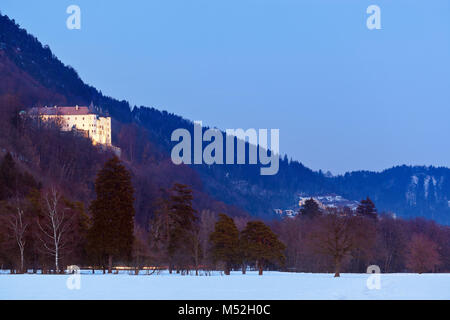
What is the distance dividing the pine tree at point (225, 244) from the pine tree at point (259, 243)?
97 cm

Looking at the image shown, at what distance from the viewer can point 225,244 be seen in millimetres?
66125

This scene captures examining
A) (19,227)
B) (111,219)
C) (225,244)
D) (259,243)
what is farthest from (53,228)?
(259,243)

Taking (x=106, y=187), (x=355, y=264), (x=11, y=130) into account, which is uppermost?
(x=11, y=130)

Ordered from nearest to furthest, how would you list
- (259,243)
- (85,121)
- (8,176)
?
(259,243) → (8,176) → (85,121)

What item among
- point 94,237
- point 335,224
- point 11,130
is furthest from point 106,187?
point 11,130

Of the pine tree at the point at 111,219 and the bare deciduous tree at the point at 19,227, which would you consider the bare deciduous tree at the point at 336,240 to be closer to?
the pine tree at the point at 111,219

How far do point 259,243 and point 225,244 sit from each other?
3.32m

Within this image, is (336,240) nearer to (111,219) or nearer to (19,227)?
(111,219)

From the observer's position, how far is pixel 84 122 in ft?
570

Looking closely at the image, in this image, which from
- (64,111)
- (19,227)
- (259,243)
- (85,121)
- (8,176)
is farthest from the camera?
(64,111)

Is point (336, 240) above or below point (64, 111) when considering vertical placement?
below
